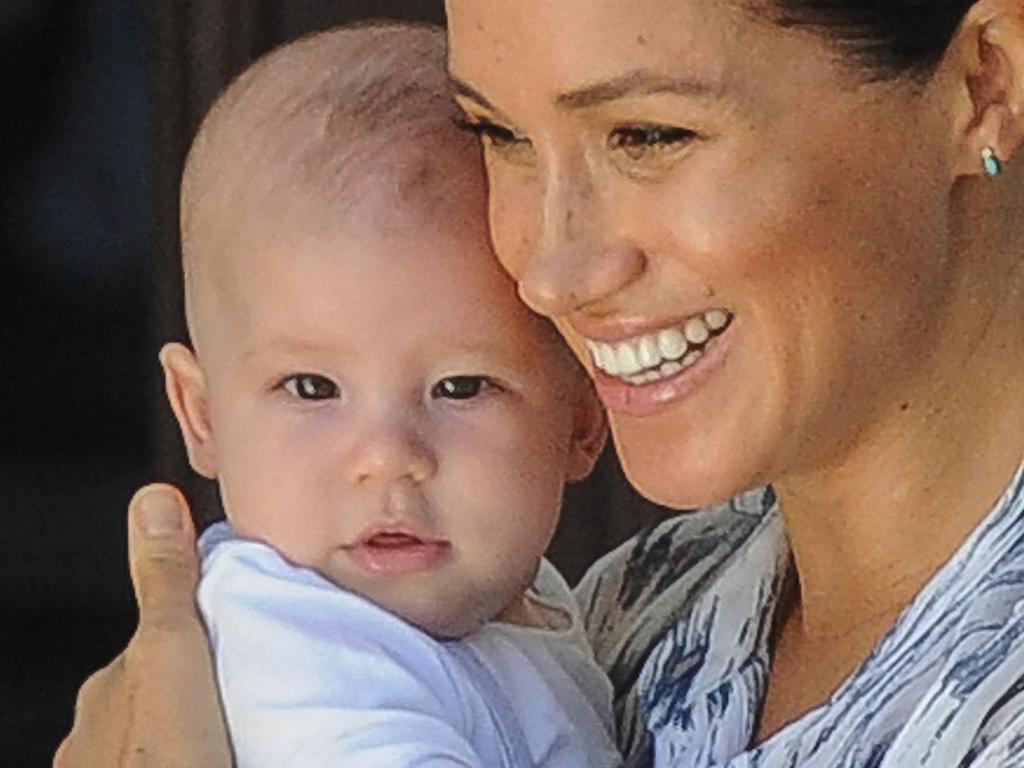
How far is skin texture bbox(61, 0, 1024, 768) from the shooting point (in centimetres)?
150

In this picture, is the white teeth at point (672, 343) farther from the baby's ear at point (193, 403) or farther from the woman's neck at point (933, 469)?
the baby's ear at point (193, 403)

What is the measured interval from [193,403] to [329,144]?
0.23m

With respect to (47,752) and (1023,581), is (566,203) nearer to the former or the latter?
(1023,581)

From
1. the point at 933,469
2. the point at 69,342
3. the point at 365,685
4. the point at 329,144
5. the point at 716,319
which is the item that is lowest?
the point at 69,342

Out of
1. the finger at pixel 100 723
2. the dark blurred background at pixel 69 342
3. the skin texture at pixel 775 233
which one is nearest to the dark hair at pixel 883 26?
the skin texture at pixel 775 233

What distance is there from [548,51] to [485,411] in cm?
29

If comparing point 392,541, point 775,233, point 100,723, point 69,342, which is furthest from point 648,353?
point 69,342

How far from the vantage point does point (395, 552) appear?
1681 mm

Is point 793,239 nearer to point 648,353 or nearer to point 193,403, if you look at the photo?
point 648,353

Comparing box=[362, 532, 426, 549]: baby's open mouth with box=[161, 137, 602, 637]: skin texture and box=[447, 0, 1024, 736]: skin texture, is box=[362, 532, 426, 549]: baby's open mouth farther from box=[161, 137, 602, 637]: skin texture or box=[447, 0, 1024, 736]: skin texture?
box=[447, 0, 1024, 736]: skin texture

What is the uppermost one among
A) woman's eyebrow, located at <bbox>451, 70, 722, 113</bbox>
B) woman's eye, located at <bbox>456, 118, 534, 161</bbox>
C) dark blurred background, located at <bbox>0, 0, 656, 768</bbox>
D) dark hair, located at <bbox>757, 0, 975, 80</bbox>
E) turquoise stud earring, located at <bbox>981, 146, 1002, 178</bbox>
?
dark hair, located at <bbox>757, 0, 975, 80</bbox>

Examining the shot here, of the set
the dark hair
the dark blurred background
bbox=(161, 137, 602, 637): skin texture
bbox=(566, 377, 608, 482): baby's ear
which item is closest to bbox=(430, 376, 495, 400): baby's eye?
bbox=(161, 137, 602, 637): skin texture

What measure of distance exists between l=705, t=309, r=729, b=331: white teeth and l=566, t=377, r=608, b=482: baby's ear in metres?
0.24

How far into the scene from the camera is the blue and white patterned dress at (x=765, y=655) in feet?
4.61
